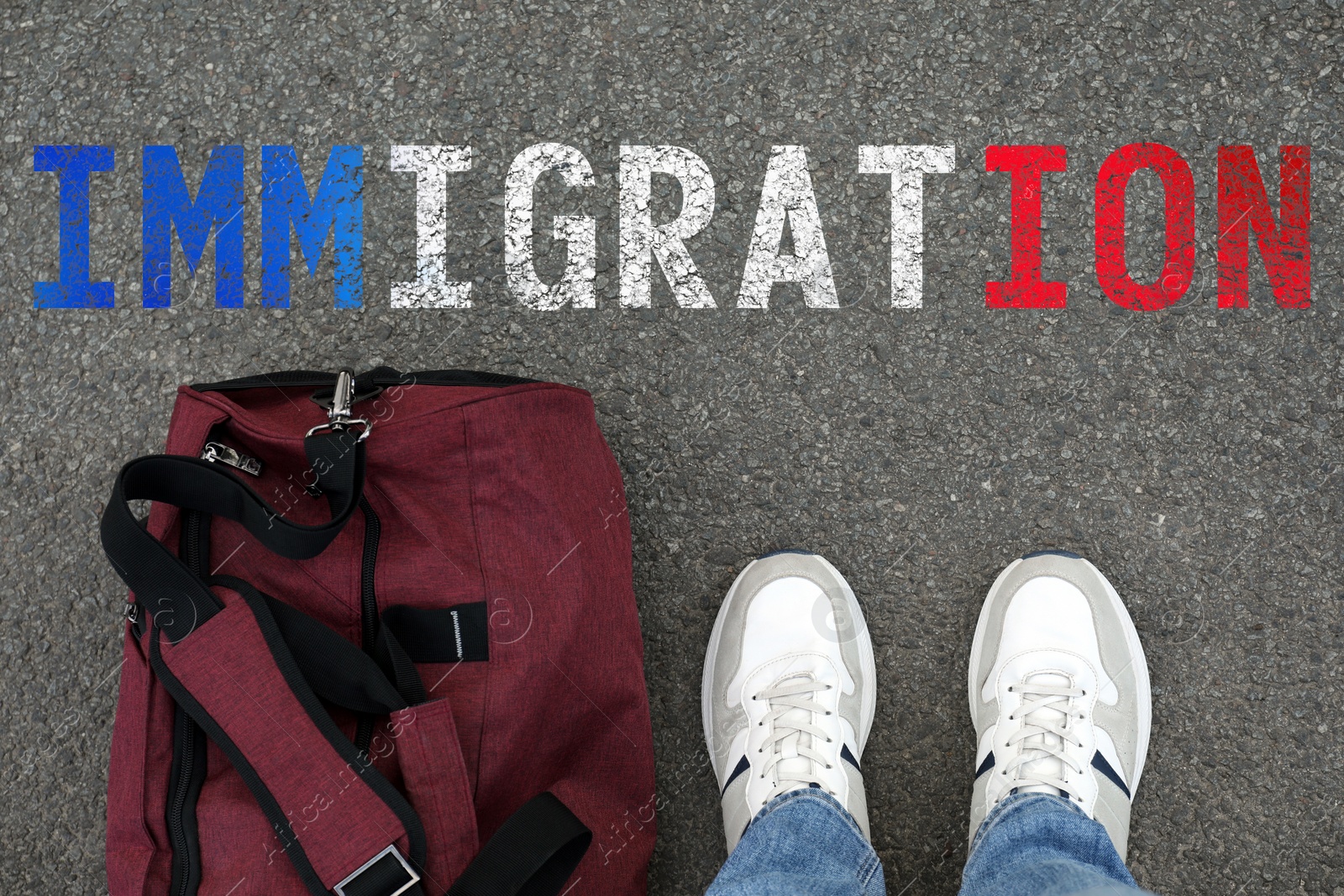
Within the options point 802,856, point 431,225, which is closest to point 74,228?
point 431,225

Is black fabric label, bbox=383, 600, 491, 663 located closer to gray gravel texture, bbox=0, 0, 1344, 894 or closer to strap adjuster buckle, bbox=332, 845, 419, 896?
strap adjuster buckle, bbox=332, 845, 419, 896

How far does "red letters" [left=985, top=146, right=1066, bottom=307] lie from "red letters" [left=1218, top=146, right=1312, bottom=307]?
0.27 m

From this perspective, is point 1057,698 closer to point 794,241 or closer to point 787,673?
point 787,673

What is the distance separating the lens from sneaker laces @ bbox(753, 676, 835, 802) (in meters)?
1.22

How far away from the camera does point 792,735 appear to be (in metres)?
1.25

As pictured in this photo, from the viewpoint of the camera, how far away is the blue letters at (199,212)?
132 cm

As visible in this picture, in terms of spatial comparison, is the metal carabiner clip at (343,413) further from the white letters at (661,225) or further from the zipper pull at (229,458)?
the white letters at (661,225)

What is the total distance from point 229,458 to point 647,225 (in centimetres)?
71

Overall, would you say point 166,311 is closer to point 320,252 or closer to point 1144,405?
point 320,252

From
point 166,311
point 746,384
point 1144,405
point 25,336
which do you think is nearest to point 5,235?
point 25,336

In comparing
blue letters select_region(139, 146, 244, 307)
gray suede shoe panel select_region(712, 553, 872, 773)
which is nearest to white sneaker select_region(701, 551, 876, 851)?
gray suede shoe panel select_region(712, 553, 872, 773)

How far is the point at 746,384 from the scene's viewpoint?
4.28 feet

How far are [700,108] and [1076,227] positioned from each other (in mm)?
640

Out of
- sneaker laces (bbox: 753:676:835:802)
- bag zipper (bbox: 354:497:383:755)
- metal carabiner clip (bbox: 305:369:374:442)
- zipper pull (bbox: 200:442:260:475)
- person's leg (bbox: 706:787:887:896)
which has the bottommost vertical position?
person's leg (bbox: 706:787:887:896)
